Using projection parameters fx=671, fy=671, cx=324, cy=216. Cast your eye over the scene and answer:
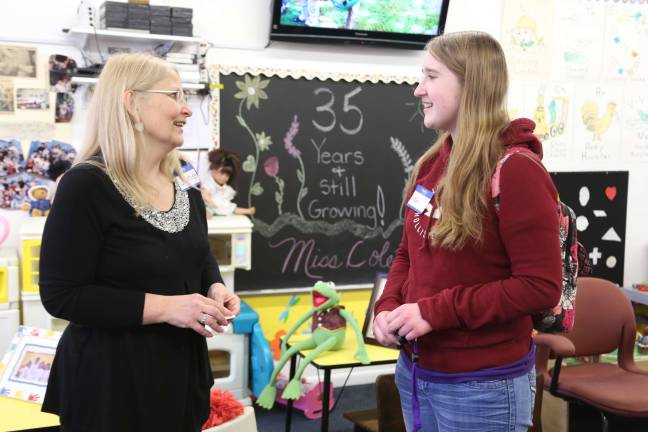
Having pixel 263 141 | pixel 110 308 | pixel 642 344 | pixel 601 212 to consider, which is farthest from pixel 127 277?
pixel 601 212

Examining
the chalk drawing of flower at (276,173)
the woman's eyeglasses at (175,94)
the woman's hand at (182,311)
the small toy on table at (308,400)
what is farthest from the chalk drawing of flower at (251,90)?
the woman's hand at (182,311)

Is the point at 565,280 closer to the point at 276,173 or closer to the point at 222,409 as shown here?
the point at 222,409

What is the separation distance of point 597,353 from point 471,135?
2.20 m

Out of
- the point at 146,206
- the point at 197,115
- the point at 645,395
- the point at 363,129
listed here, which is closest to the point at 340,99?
the point at 363,129

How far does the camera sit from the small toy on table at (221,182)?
11.4 feet

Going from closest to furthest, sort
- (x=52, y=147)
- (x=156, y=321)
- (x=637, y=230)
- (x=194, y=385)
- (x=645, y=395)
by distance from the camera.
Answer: (x=156, y=321) → (x=194, y=385) → (x=645, y=395) → (x=52, y=147) → (x=637, y=230)

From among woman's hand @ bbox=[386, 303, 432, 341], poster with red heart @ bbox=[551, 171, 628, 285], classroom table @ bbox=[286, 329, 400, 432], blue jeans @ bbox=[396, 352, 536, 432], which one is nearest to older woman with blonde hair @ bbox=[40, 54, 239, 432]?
woman's hand @ bbox=[386, 303, 432, 341]

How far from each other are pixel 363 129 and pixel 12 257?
1.96m

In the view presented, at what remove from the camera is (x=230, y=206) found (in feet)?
11.5

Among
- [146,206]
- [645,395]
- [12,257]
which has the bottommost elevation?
[645,395]

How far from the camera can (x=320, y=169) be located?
379cm

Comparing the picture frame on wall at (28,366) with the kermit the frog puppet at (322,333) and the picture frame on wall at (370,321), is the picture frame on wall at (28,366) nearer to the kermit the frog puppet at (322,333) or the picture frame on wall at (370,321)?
the kermit the frog puppet at (322,333)

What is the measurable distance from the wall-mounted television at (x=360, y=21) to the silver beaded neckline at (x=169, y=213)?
A: 2075 millimetres

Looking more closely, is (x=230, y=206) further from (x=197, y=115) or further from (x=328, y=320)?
(x=328, y=320)
